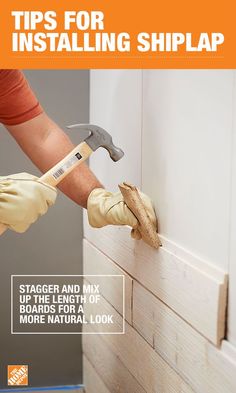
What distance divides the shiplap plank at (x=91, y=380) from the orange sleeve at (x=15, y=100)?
809mm

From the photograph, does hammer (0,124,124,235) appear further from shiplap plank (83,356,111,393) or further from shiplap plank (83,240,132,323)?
shiplap plank (83,356,111,393)

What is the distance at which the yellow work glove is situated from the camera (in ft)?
3.69

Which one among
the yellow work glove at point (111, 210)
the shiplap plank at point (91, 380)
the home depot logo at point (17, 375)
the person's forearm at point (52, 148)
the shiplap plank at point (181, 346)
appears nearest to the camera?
the shiplap plank at point (181, 346)

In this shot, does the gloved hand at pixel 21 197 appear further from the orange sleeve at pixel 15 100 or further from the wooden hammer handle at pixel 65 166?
the orange sleeve at pixel 15 100

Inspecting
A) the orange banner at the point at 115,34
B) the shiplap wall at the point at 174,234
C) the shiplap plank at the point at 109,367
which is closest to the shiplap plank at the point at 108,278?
the shiplap wall at the point at 174,234

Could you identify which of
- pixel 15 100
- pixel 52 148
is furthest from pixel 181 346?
pixel 15 100

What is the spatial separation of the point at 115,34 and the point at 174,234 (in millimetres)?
394

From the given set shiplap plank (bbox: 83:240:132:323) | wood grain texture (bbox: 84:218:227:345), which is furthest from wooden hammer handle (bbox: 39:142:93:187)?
shiplap plank (bbox: 83:240:132:323)

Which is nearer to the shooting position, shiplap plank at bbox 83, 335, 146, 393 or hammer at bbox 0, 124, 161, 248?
hammer at bbox 0, 124, 161, 248

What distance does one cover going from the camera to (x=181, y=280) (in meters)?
0.99

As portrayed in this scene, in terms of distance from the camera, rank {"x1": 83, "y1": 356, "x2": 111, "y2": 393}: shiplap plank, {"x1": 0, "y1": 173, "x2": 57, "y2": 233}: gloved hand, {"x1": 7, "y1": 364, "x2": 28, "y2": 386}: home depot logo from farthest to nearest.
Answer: {"x1": 7, "y1": 364, "x2": 28, "y2": 386}: home depot logo < {"x1": 83, "y1": 356, "x2": 111, "y2": 393}: shiplap plank < {"x1": 0, "y1": 173, "x2": 57, "y2": 233}: gloved hand

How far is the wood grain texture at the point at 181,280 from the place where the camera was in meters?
0.86

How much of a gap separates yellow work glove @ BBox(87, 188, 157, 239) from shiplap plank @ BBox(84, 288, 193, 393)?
0.27 meters

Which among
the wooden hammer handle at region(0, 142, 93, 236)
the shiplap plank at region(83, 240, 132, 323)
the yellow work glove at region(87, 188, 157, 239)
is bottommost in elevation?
the shiplap plank at region(83, 240, 132, 323)
